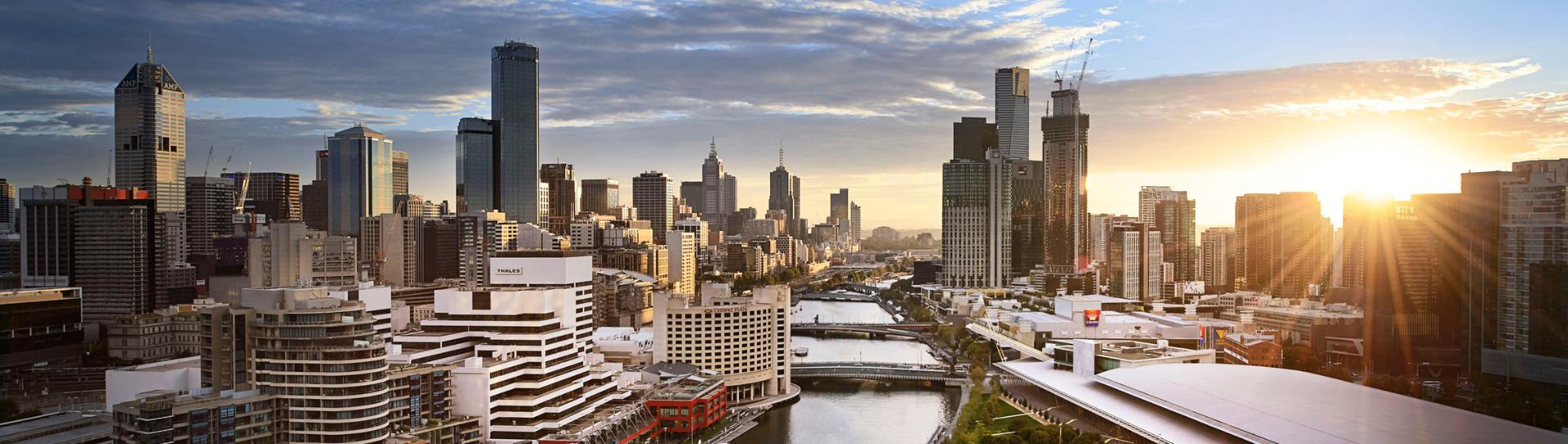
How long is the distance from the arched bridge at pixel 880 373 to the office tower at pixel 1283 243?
54.9 feet

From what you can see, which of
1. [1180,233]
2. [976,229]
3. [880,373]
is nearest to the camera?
[880,373]

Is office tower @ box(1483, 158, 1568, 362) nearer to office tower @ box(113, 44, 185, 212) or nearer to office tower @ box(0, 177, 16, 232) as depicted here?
office tower @ box(0, 177, 16, 232)

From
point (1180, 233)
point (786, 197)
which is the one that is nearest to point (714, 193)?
point (786, 197)

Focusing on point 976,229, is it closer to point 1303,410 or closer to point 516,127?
point 516,127

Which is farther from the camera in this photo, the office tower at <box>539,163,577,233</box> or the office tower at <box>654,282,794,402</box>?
the office tower at <box>539,163,577,233</box>

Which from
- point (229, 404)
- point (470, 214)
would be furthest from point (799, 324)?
point (229, 404)

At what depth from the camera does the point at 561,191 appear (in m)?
58.8

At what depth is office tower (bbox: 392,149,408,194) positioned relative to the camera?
174 feet

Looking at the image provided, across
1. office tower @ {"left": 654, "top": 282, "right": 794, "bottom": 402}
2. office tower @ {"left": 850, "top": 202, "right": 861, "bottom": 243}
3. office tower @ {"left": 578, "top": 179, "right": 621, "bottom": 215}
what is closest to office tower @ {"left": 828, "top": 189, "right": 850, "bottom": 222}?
office tower @ {"left": 850, "top": 202, "right": 861, "bottom": 243}

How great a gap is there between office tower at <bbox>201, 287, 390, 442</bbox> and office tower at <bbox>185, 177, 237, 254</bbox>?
2329 cm

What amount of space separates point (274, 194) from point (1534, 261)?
45.3 meters

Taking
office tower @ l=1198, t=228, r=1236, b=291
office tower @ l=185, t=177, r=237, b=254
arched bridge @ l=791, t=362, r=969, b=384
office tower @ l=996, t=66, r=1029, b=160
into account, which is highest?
office tower @ l=996, t=66, r=1029, b=160

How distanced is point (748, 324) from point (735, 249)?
37514mm

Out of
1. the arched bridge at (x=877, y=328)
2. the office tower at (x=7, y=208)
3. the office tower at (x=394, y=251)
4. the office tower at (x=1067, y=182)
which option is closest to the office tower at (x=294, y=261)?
the office tower at (x=7, y=208)
